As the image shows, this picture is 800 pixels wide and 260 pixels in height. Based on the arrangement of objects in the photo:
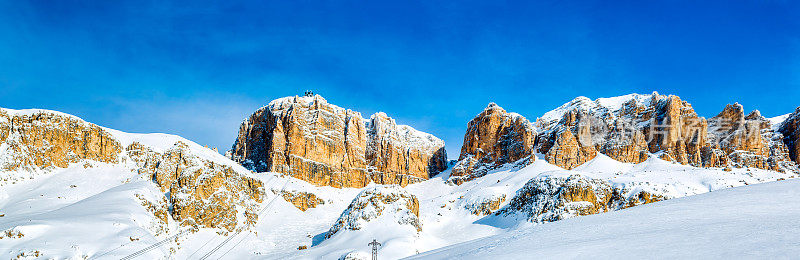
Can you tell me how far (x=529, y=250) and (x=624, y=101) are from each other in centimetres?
11563

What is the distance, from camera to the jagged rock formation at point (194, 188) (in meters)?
63.7

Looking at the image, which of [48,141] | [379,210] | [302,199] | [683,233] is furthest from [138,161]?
[683,233]

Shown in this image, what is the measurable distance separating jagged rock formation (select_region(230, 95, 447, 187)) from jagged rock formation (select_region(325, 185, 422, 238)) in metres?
40.1

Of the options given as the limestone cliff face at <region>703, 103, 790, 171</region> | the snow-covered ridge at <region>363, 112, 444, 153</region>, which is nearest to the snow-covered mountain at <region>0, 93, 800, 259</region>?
the limestone cliff face at <region>703, 103, 790, 171</region>

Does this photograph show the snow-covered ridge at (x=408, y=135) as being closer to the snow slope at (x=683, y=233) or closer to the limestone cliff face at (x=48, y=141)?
the limestone cliff face at (x=48, y=141)

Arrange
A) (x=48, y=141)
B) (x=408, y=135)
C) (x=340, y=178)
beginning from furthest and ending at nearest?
(x=408, y=135) → (x=340, y=178) → (x=48, y=141)

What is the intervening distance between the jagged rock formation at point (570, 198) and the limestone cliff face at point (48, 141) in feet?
206

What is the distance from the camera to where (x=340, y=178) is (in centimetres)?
11075

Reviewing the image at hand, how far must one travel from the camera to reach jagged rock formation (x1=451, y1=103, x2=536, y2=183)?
4345 inches

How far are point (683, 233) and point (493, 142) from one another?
11036 centimetres

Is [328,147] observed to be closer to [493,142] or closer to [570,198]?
[493,142]

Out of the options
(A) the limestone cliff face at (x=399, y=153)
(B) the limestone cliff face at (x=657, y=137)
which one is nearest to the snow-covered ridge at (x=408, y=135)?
(A) the limestone cliff face at (x=399, y=153)

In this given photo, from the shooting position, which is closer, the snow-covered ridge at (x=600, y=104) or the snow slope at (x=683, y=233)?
the snow slope at (x=683, y=233)

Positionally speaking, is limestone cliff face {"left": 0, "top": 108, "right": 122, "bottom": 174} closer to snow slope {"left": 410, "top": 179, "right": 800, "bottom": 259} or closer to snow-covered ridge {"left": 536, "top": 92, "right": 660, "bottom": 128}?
snow slope {"left": 410, "top": 179, "right": 800, "bottom": 259}
